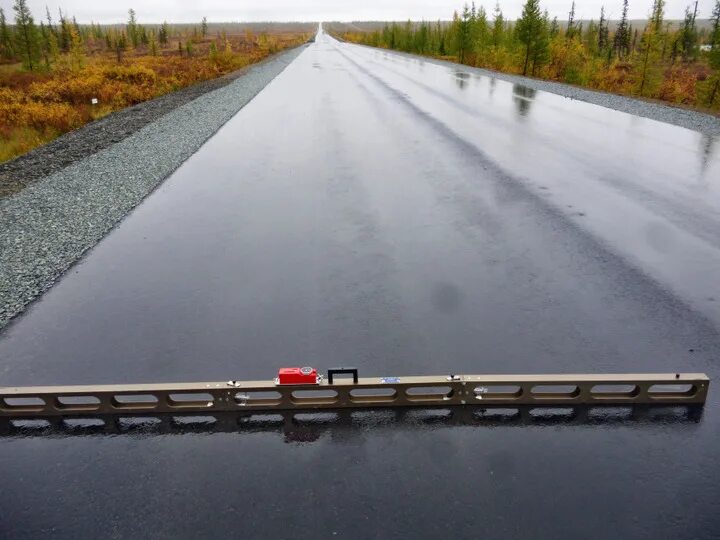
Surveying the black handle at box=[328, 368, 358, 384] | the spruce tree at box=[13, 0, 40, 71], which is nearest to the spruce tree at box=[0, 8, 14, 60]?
the spruce tree at box=[13, 0, 40, 71]

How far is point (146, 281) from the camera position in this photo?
8.48 metres

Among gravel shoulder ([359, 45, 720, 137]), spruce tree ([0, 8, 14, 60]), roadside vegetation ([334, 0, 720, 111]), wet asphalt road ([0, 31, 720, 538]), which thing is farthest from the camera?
spruce tree ([0, 8, 14, 60])

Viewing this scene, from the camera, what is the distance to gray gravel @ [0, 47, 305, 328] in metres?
8.66

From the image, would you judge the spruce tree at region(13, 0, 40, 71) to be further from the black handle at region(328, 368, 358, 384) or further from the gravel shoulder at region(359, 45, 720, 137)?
the black handle at region(328, 368, 358, 384)

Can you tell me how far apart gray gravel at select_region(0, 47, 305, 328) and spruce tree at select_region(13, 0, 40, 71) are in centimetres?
4833

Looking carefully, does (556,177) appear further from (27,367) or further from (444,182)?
(27,367)

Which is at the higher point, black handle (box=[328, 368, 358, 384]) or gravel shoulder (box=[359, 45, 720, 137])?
gravel shoulder (box=[359, 45, 720, 137])

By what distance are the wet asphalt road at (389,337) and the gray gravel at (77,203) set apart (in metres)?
0.50

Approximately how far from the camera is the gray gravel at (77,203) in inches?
341

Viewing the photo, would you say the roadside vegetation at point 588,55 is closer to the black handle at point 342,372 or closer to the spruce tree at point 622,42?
the spruce tree at point 622,42

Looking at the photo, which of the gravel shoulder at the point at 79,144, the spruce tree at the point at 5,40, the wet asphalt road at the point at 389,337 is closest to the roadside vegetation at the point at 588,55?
the wet asphalt road at the point at 389,337

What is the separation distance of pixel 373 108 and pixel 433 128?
234 inches

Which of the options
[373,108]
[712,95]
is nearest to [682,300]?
[373,108]

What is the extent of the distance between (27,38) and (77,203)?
59.0m
